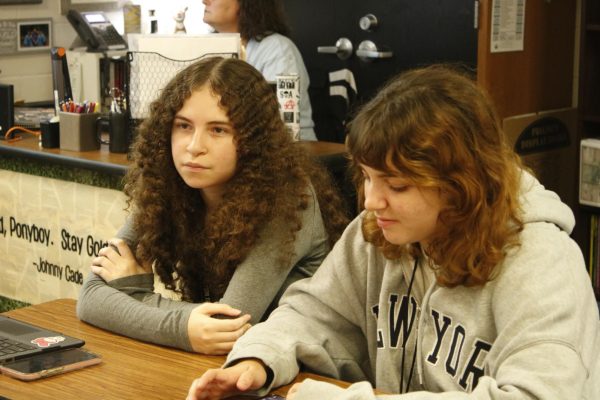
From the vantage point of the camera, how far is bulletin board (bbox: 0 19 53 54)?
4130 mm

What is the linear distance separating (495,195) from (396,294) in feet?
0.99

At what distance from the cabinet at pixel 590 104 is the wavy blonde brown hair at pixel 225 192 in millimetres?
2093

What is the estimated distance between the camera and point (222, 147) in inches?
77.1

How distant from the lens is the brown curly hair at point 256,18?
376 centimetres

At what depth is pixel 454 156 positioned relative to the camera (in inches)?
55.0

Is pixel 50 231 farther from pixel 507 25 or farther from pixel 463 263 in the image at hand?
pixel 463 263

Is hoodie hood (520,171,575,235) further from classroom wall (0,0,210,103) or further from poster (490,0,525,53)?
classroom wall (0,0,210,103)

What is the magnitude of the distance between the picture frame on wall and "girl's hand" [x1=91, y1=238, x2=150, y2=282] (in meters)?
2.43

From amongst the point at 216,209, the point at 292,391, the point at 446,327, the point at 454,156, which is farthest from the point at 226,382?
the point at 216,209

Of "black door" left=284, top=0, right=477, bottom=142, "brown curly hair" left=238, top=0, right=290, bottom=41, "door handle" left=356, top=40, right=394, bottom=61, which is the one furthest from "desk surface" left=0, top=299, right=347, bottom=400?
"door handle" left=356, top=40, right=394, bottom=61

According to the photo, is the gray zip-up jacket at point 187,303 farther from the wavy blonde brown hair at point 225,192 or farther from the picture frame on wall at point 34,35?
the picture frame on wall at point 34,35

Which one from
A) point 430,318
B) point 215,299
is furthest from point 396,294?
point 215,299

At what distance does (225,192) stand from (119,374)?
0.54 meters

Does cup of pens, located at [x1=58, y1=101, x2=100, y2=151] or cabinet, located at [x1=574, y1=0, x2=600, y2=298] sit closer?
cup of pens, located at [x1=58, y1=101, x2=100, y2=151]
